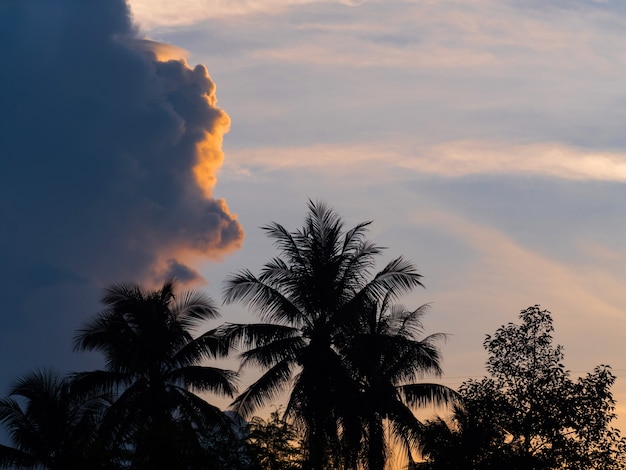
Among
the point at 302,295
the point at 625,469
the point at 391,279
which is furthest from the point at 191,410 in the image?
the point at 625,469

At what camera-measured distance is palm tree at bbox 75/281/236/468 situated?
Result: 4612 cm

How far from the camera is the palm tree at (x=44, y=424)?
4938 cm

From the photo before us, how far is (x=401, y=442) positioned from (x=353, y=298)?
22.4 ft

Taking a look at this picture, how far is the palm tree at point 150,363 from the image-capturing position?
46125 millimetres

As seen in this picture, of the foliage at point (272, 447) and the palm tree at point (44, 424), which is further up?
the palm tree at point (44, 424)

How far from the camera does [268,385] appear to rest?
43656 mm

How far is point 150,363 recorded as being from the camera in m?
47.2

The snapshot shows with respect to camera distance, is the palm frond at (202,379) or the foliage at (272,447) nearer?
the foliage at (272,447)

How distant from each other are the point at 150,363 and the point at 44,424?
719cm

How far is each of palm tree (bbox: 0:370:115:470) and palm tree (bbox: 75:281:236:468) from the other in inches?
114

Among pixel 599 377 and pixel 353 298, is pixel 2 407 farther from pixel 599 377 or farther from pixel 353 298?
pixel 599 377

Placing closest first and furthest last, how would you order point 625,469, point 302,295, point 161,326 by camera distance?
point 625,469 < point 302,295 < point 161,326

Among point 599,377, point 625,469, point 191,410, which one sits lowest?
point 625,469

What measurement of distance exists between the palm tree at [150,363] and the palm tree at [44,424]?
2889mm
